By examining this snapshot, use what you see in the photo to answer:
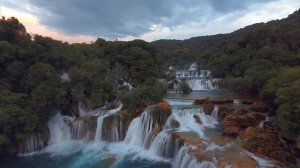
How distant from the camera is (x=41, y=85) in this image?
16953 mm

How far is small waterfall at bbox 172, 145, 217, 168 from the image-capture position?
11.6 meters

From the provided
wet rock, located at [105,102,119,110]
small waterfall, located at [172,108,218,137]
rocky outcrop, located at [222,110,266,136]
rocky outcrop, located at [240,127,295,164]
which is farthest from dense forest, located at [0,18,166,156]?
rocky outcrop, located at [240,127,295,164]

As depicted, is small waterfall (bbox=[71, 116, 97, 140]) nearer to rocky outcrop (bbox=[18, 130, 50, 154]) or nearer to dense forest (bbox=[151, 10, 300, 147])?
rocky outcrop (bbox=[18, 130, 50, 154])

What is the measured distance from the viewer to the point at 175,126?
55.6 ft

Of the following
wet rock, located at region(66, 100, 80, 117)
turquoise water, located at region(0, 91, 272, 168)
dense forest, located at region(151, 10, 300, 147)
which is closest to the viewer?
dense forest, located at region(151, 10, 300, 147)

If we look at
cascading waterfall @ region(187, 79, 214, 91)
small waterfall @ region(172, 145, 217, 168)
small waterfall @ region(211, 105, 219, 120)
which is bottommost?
small waterfall @ region(172, 145, 217, 168)

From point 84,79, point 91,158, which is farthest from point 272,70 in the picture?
point 91,158

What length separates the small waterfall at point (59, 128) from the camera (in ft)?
58.7

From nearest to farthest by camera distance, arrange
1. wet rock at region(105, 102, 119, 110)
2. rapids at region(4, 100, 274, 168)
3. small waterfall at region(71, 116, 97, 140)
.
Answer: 1. rapids at region(4, 100, 274, 168)
2. small waterfall at region(71, 116, 97, 140)
3. wet rock at region(105, 102, 119, 110)

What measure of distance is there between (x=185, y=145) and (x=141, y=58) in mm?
17083

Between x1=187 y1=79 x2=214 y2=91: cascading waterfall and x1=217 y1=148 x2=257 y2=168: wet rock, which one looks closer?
x1=217 y1=148 x2=257 y2=168: wet rock

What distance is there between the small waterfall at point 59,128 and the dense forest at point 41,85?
727 mm

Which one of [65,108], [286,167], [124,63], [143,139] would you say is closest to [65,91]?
[65,108]

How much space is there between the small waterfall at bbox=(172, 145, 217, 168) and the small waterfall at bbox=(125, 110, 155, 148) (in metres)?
3.15
